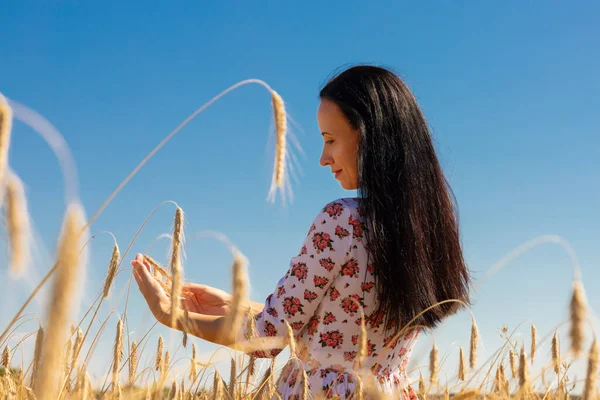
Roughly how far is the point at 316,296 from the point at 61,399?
37.2 inches

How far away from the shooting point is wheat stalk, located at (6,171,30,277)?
1.79 metres

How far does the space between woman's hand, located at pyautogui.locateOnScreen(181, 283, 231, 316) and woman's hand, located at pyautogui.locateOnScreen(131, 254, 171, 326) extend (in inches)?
14.4

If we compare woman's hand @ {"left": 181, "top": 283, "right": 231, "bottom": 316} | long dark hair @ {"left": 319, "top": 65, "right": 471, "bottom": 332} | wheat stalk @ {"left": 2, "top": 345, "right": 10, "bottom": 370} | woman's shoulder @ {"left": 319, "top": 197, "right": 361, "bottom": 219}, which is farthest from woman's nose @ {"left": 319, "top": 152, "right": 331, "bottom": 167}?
Answer: wheat stalk @ {"left": 2, "top": 345, "right": 10, "bottom": 370}

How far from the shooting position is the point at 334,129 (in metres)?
2.92

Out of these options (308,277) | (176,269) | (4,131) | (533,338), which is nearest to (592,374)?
(308,277)

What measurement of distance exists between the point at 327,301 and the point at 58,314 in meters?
1.59

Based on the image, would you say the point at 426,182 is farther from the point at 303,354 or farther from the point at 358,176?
the point at 303,354

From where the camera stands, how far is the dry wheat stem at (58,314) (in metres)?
1.06

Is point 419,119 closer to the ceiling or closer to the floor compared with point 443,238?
closer to the ceiling

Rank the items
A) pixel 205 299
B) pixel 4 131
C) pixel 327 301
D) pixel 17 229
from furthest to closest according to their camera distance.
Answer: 1. pixel 205 299
2. pixel 327 301
3. pixel 17 229
4. pixel 4 131

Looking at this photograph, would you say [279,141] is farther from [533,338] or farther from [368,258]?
[533,338]

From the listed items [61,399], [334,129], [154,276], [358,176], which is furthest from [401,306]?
[61,399]

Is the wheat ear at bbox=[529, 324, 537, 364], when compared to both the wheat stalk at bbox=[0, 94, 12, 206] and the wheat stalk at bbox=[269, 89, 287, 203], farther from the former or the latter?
the wheat stalk at bbox=[0, 94, 12, 206]

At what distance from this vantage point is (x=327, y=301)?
2598mm
